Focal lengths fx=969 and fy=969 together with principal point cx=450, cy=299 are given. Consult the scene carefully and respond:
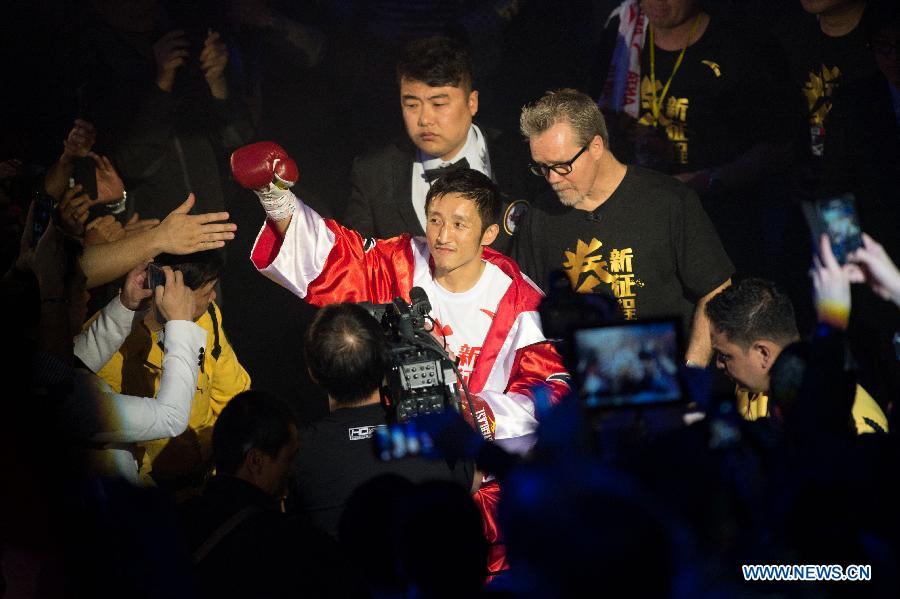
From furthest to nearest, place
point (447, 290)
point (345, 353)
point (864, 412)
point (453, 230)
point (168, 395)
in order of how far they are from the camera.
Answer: point (447, 290) < point (453, 230) < point (168, 395) < point (864, 412) < point (345, 353)

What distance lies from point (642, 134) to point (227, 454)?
2.79m

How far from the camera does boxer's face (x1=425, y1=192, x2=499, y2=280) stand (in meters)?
3.76

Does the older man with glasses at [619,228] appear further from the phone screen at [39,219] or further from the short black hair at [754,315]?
the phone screen at [39,219]

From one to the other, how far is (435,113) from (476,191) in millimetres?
661

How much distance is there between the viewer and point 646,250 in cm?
406

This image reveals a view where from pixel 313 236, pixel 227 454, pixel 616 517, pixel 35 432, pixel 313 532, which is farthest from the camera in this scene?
pixel 313 236

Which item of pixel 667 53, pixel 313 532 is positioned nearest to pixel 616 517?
pixel 313 532

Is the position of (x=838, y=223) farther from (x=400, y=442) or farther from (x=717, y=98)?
(x=400, y=442)

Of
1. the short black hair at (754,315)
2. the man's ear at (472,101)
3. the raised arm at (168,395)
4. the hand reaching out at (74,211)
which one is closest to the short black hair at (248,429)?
the raised arm at (168,395)

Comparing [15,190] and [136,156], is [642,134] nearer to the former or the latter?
[136,156]

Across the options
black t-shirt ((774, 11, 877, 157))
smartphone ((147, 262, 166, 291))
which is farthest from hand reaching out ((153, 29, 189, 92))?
black t-shirt ((774, 11, 877, 157))

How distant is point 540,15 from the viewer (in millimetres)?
4879

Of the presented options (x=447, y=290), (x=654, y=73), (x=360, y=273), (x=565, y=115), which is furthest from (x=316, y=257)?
(x=654, y=73)

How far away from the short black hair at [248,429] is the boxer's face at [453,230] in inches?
49.1
